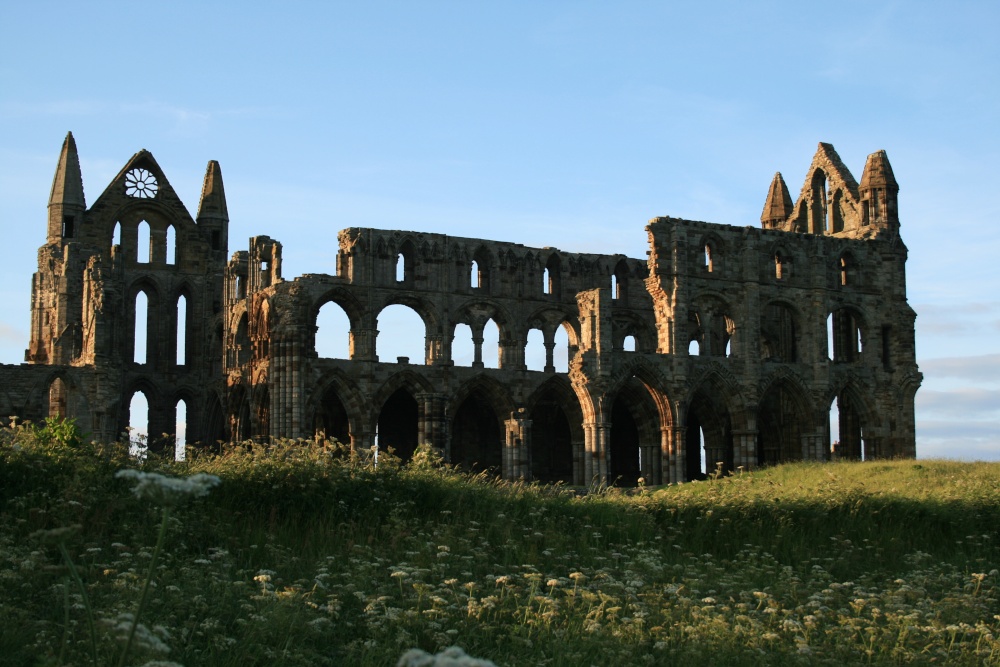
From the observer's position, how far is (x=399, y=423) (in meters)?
47.5

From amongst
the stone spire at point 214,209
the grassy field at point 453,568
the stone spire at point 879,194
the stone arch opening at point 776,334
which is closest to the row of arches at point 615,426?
the stone arch opening at point 776,334

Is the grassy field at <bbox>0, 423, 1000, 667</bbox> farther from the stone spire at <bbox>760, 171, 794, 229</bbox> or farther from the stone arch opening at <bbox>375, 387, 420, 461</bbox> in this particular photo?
the stone spire at <bbox>760, 171, 794, 229</bbox>

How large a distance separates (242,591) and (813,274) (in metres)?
37.2

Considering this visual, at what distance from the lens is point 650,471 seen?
4516 cm

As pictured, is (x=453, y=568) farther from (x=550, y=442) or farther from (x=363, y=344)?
(x=550, y=442)

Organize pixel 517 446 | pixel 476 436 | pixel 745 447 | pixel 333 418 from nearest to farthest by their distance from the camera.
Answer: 1. pixel 517 446
2. pixel 745 447
3. pixel 333 418
4. pixel 476 436

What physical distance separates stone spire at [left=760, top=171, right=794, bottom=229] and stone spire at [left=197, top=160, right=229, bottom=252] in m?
21.8

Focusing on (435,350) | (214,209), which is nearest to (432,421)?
(435,350)

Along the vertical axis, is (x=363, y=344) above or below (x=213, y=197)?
below

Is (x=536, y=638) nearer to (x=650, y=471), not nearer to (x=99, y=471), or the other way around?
(x=99, y=471)

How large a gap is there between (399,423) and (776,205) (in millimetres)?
18135

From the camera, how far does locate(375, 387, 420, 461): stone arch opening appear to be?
1860 inches

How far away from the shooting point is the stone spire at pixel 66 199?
5447 centimetres

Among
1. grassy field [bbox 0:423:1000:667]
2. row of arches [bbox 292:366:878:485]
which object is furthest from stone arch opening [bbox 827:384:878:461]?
grassy field [bbox 0:423:1000:667]
